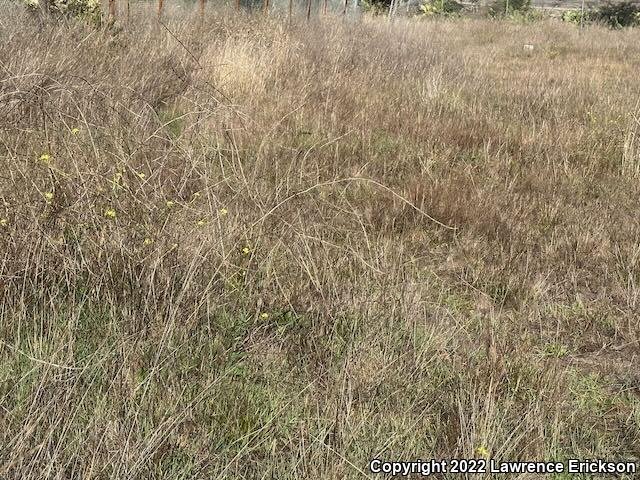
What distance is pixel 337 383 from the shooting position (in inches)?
75.6

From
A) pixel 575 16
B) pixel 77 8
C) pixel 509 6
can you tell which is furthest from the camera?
pixel 509 6

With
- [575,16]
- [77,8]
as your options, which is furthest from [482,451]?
[575,16]

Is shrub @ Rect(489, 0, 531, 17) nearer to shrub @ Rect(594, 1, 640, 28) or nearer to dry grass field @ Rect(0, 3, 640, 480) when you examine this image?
shrub @ Rect(594, 1, 640, 28)

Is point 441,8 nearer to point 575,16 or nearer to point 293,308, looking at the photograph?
point 575,16

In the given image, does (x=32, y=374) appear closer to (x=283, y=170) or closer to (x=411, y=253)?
(x=411, y=253)

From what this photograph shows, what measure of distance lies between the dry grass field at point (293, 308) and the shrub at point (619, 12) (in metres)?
22.0

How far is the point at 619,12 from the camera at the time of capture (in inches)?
949

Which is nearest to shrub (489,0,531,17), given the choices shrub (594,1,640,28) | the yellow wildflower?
shrub (594,1,640,28)

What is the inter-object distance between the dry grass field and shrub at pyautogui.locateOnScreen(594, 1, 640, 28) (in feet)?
72.3

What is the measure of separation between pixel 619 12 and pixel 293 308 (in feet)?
85.1

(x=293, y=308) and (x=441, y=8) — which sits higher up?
(x=441, y=8)

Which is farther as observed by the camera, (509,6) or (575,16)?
(509,6)

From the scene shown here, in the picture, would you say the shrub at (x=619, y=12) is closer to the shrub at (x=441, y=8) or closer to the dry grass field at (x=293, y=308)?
the shrub at (x=441, y=8)

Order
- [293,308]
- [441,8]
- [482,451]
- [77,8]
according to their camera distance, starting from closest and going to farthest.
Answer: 1. [482,451]
2. [293,308]
3. [77,8]
4. [441,8]
